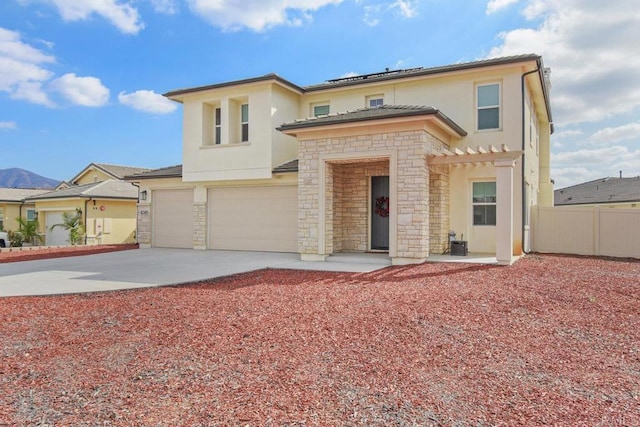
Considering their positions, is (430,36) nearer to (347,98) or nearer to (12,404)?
(347,98)

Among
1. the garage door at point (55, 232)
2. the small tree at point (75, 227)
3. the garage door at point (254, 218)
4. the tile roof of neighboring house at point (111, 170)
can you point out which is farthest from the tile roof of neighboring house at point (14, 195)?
the garage door at point (254, 218)

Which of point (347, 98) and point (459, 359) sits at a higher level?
point (347, 98)

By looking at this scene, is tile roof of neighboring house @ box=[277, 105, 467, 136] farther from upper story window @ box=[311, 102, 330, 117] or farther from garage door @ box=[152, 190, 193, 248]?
garage door @ box=[152, 190, 193, 248]

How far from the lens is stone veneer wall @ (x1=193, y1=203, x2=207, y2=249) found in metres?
17.2

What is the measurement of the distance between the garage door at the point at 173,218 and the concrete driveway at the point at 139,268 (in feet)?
8.94

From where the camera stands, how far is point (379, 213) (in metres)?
14.5

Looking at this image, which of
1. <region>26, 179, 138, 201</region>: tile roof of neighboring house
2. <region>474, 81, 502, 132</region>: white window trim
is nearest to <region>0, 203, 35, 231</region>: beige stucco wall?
<region>26, 179, 138, 201</region>: tile roof of neighboring house

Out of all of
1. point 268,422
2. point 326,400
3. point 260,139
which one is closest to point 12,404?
point 268,422

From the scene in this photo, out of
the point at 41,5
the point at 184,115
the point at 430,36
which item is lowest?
the point at 184,115

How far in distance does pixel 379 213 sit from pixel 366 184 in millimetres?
1134

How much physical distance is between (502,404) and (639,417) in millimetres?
1038

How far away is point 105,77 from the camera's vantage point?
62.4ft

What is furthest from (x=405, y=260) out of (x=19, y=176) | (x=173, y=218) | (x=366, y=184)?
(x=19, y=176)

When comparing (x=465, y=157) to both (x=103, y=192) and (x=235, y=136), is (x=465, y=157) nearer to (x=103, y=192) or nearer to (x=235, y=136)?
(x=235, y=136)
